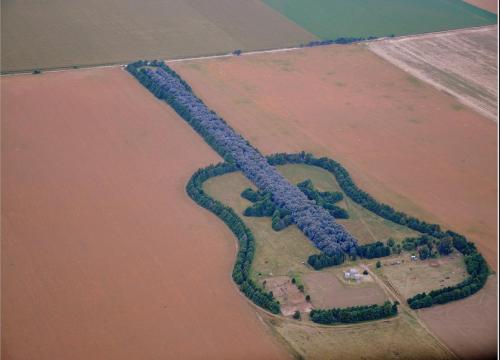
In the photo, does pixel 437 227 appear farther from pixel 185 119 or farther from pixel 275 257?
pixel 185 119

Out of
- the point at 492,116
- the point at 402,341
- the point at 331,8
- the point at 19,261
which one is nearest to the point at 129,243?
the point at 19,261

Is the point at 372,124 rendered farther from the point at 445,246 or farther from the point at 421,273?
the point at 421,273

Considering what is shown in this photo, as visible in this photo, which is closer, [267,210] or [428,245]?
[428,245]

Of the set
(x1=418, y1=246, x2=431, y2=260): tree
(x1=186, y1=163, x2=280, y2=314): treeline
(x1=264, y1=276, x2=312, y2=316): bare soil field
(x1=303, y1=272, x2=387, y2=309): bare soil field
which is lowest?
(x1=186, y1=163, x2=280, y2=314): treeline

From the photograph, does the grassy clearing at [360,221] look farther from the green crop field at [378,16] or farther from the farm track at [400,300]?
the green crop field at [378,16]

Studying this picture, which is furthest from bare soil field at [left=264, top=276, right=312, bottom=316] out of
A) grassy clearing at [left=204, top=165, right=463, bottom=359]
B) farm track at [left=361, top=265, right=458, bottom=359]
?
farm track at [left=361, top=265, right=458, bottom=359]

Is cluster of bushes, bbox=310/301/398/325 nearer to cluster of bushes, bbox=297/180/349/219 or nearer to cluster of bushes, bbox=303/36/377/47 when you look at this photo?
cluster of bushes, bbox=297/180/349/219

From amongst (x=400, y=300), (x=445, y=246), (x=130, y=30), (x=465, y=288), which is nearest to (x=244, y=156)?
(x=445, y=246)

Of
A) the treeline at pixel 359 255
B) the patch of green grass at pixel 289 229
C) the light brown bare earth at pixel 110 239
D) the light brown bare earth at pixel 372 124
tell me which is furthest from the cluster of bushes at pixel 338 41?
the treeline at pixel 359 255
